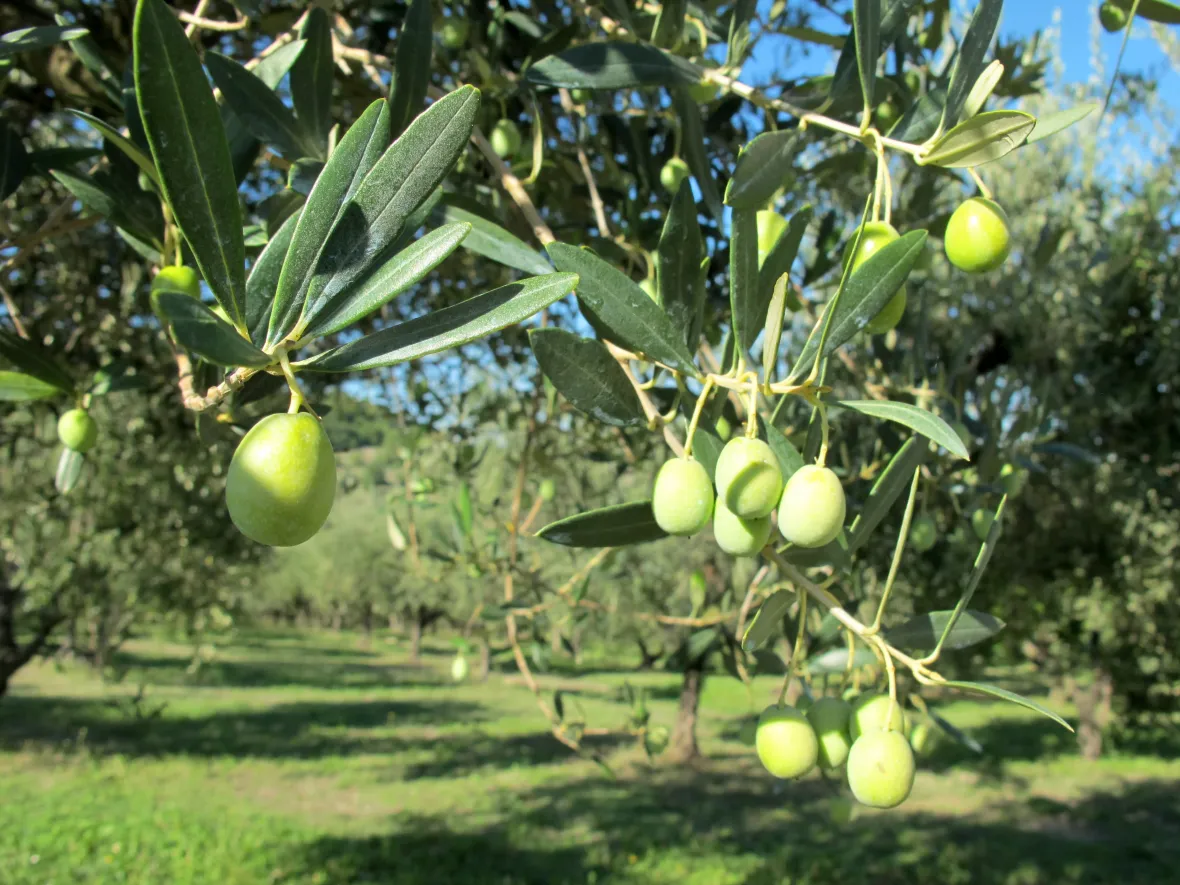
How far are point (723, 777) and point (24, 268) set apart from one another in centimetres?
1275

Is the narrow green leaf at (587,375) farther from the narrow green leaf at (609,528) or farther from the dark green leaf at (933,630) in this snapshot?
the dark green leaf at (933,630)

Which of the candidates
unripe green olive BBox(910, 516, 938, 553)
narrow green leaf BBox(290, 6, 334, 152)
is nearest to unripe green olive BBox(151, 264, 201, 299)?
narrow green leaf BBox(290, 6, 334, 152)

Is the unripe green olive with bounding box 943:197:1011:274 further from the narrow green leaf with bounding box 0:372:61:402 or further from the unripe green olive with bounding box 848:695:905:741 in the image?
the narrow green leaf with bounding box 0:372:61:402

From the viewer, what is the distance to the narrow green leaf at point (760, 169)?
77 centimetres

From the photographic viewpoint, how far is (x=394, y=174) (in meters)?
0.61

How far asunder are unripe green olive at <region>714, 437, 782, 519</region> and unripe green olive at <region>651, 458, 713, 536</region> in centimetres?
4

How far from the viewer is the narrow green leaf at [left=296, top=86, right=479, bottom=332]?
61 centimetres

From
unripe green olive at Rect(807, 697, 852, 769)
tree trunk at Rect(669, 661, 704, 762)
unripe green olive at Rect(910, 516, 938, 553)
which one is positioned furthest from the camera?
tree trunk at Rect(669, 661, 704, 762)

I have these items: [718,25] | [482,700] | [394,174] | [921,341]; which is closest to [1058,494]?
[921,341]

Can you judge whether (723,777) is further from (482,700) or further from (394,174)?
(394,174)

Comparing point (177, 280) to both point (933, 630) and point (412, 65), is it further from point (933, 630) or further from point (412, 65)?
point (933, 630)

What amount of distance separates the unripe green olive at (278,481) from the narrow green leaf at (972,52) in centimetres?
60

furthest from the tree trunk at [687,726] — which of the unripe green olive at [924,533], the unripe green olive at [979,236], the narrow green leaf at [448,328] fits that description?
the narrow green leaf at [448,328]

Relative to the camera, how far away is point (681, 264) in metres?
0.84
